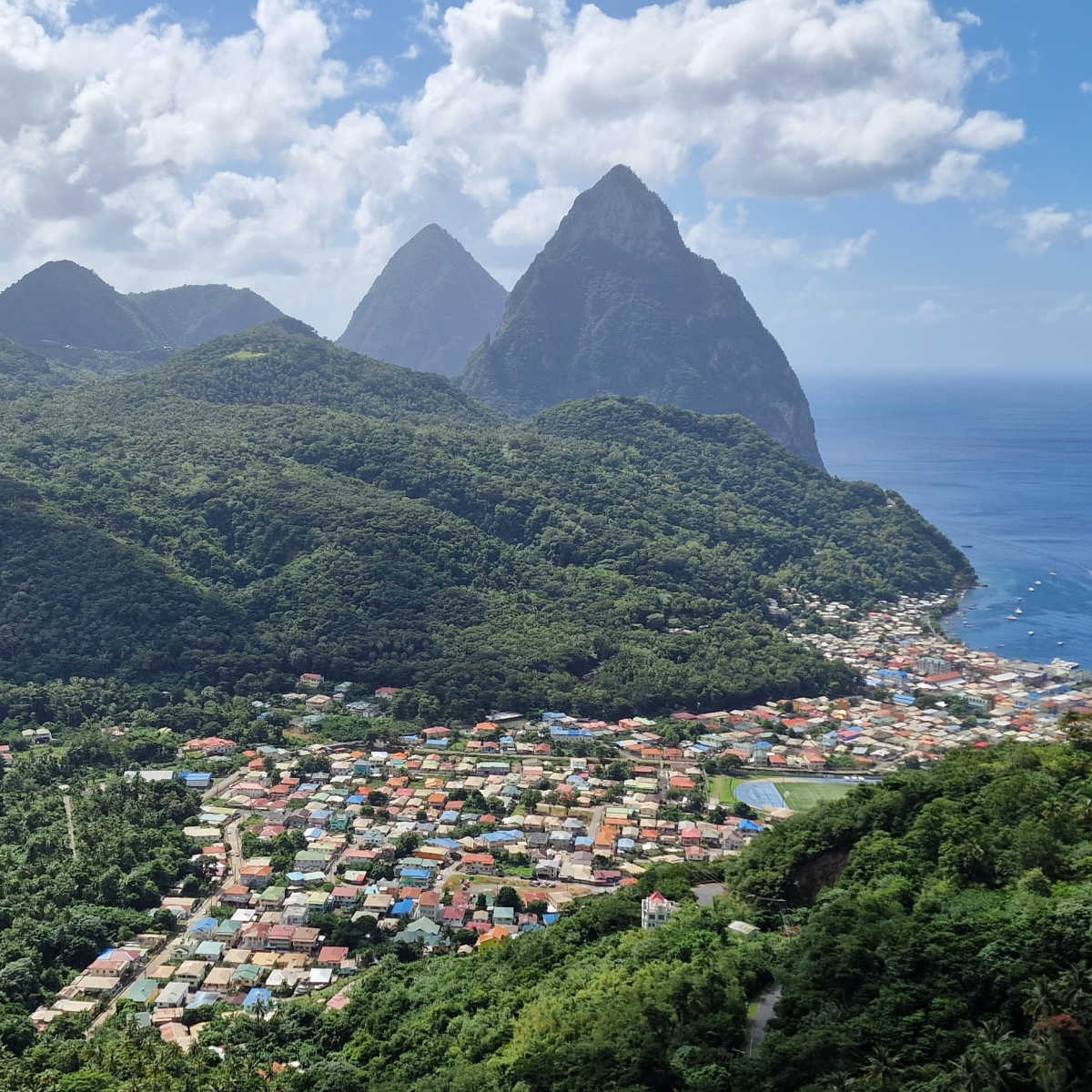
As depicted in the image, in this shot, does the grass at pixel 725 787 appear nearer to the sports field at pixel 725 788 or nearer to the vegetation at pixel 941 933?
the sports field at pixel 725 788

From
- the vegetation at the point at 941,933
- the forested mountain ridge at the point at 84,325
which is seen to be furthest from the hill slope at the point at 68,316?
the vegetation at the point at 941,933

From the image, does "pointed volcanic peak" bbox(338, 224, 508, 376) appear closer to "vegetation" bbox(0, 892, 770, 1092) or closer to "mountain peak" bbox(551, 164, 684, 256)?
"mountain peak" bbox(551, 164, 684, 256)

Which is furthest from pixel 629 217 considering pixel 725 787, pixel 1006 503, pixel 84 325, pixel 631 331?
pixel 725 787

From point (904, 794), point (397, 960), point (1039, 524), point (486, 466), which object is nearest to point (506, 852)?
point (397, 960)

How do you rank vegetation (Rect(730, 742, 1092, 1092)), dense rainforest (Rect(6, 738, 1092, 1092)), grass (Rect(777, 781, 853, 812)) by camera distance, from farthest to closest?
grass (Rect(777, 781, 853, 812)), dense rainforest (Rect(6, 738, 1092, 1092)), vegetation (Rect(730, 742, 1092, 1092))

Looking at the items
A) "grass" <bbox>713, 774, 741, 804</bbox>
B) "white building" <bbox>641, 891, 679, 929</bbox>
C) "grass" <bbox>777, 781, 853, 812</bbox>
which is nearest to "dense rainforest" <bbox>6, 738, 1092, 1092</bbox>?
"white building" <bbox>641, 891, 679, 929</bbox>

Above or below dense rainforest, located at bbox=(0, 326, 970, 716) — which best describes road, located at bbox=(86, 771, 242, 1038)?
below

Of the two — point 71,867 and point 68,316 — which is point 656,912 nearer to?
point 71,867
